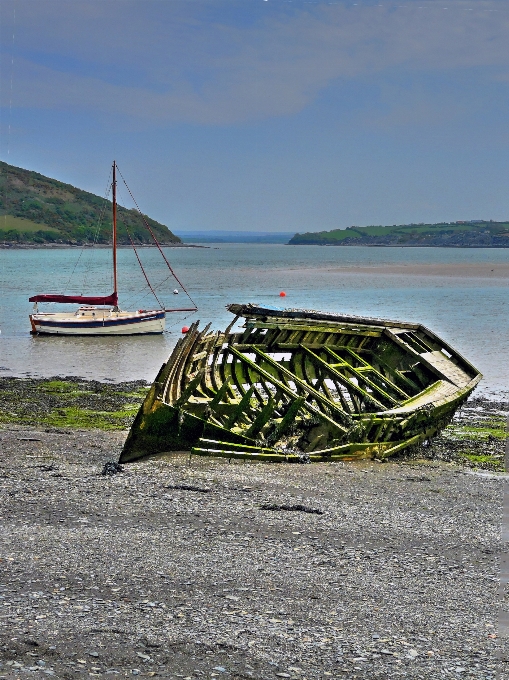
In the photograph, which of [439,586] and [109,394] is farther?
[109,394]

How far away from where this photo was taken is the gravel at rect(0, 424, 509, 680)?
7848 mm

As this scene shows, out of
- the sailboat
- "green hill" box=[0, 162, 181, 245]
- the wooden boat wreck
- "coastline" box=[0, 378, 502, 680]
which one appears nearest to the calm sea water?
the sailboat

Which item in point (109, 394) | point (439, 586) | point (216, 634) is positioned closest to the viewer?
point (216, 634)

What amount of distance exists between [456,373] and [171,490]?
412 inches

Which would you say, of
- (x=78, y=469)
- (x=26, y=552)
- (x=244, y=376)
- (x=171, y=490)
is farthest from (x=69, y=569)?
(x=244, y=376)

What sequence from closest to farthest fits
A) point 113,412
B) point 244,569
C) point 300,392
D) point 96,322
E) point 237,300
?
point 244,569, point 300,392, point 113,412, point 96,322, point 237,300

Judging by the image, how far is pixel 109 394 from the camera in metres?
27.9

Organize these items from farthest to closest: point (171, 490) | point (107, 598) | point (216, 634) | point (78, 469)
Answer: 1. point (78, 469)
2. point (171, 490)
3. point (107, 598)
4. point (216, 634)

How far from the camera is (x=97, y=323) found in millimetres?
46125

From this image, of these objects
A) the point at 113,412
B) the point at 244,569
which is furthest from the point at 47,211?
the point at 244,569

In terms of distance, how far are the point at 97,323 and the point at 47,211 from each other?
462 feet

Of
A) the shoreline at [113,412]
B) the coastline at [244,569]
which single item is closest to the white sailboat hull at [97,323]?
the shoreline at [113,412]

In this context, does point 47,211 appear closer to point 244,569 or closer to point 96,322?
point 96,322

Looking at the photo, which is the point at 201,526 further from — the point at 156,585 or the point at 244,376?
the point at 244,376
